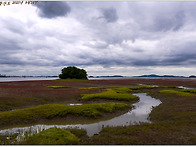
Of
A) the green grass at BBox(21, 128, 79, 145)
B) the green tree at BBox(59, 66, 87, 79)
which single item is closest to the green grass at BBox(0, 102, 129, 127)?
the green grass at BBox(21, 128, 79, 145)

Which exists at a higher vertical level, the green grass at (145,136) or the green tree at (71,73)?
the green tree at (71,73)

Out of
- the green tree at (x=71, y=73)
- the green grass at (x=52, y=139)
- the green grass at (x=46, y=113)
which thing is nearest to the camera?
the green grass at (x=52, y=139)

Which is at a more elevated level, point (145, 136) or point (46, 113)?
point (145, 136)

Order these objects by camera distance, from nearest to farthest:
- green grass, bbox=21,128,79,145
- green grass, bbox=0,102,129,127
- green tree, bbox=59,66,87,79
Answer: green grass, bbox=21,128,79,145 → green grass, bbox=0,102,129,127 → green tree, bbox=59,66,87,79

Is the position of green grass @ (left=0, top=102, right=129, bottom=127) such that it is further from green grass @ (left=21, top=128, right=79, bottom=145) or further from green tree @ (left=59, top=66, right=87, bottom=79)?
green tree @ (left=59, top=66, right=87, bottom=79)

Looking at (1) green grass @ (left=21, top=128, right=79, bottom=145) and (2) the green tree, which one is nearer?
(1) green grass @ (left=21, top=128, right=79, bottom=145)

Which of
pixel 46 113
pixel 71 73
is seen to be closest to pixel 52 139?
pixel 46 113

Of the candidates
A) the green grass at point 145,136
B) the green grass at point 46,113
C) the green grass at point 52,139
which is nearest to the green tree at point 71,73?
the green grass at point 46,113

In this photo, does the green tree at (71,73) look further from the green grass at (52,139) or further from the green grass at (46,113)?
the green grass at (52,139)

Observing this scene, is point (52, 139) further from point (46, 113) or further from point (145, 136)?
point (46, 113)

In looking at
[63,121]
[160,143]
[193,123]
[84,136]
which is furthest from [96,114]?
[193,123]

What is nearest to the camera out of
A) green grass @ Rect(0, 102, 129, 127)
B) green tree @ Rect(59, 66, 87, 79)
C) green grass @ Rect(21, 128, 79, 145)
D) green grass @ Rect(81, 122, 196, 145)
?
green grass @ Rect(21, 128, 79, 145)

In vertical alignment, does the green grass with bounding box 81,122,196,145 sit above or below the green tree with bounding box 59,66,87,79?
below

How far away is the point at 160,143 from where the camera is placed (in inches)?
467
